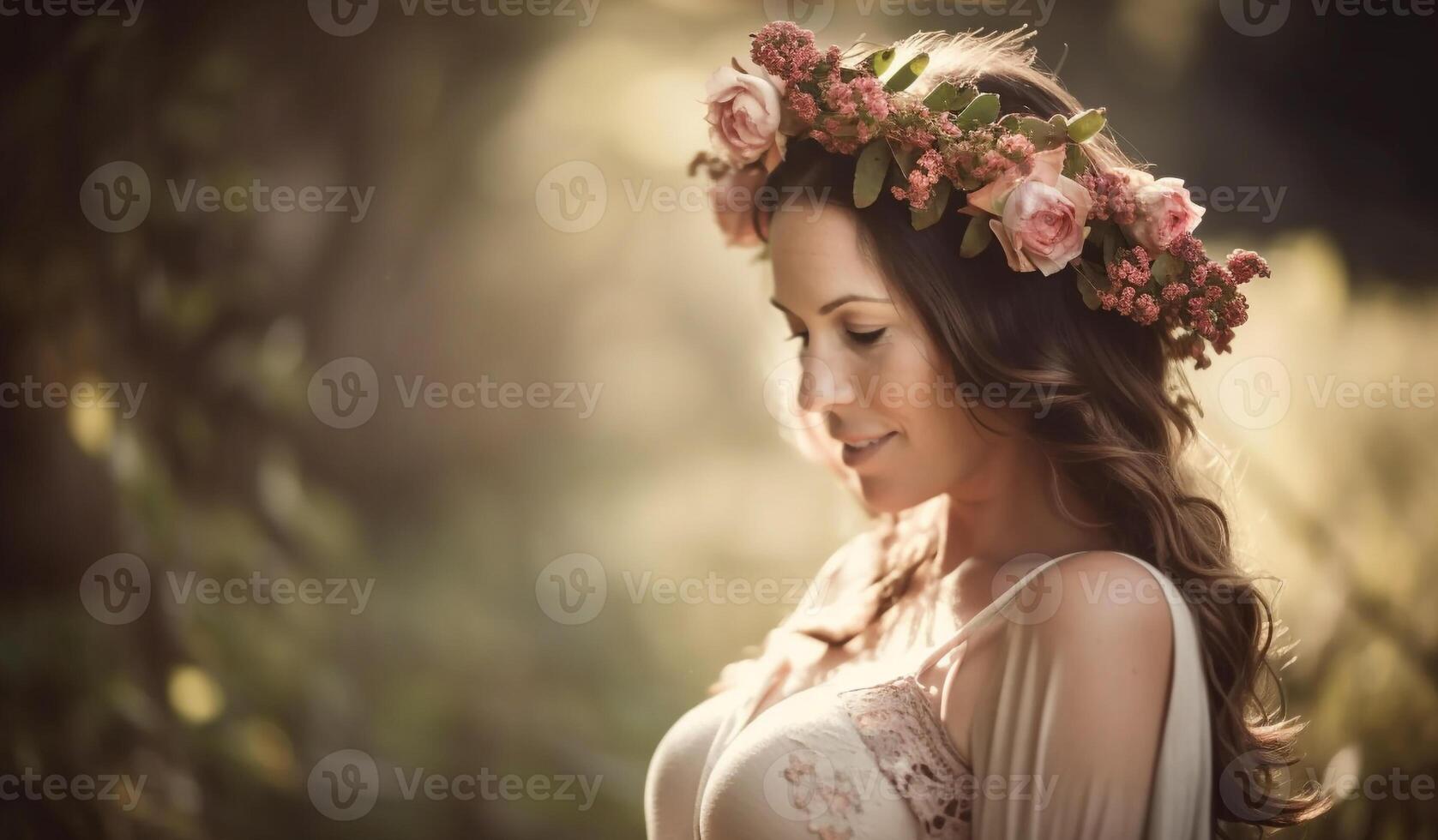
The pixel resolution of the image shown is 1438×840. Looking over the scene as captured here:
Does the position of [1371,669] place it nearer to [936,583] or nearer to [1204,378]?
[1204,378]

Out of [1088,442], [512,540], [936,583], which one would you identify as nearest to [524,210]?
[512,540]

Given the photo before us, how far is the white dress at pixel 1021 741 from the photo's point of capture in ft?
3.31

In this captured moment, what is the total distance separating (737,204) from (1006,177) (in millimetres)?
380

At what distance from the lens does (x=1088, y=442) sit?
1.15 m

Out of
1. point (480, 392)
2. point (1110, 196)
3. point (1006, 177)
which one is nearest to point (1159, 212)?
point (1110, 196)

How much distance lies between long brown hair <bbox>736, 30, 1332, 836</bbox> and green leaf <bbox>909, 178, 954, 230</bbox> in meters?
0.02

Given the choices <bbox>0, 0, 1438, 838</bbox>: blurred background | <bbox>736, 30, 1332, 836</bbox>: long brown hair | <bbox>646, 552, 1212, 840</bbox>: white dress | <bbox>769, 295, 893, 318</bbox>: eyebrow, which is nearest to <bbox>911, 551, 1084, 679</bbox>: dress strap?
<bbox>646, 552, 1212, 840</bbox>: white dress

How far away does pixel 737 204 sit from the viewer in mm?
1382

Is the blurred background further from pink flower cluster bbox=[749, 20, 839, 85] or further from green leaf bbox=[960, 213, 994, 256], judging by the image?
green leaf bbox=[960, 213, 994, 256]

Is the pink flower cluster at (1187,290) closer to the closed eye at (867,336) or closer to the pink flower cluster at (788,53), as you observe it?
the closed eye at (867,336)

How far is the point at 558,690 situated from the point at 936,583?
2.92 feet

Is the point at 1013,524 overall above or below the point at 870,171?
below

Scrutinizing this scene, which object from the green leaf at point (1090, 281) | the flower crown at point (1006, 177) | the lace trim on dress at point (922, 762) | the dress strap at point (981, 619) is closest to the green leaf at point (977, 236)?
the flower crown at point (1006, 177)

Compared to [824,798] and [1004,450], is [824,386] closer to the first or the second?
[1004,450]
